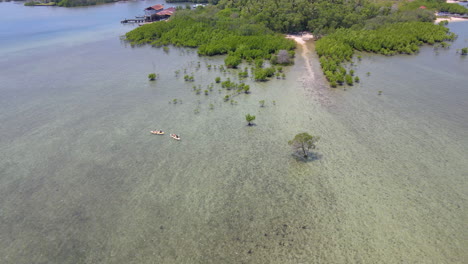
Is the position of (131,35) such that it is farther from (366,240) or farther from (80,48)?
(366,240)

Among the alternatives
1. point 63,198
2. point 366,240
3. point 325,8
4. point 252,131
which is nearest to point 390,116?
point 252,131

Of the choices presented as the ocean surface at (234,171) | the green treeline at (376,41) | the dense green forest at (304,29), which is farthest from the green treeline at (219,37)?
the ocean surface at (234,171)

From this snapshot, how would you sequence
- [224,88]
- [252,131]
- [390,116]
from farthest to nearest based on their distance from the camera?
[224,88] → [390,116] → [252,131]

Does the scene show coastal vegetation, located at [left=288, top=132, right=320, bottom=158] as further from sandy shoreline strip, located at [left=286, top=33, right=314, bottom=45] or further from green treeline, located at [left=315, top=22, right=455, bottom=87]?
sandy shoreline strip, located at [left=286, top=33, right=314, bottom=45]

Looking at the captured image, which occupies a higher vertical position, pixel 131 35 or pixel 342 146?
pixel 131 35

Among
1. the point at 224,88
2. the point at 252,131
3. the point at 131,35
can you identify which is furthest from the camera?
the point at 131,35

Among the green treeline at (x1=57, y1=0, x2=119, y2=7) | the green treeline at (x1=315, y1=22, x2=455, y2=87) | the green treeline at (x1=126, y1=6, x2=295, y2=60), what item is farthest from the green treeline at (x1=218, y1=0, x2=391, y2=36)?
the green treeline at (x1=57, y1=0, x2=119, y2=7)

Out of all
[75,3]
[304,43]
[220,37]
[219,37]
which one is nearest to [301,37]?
[304,43]
